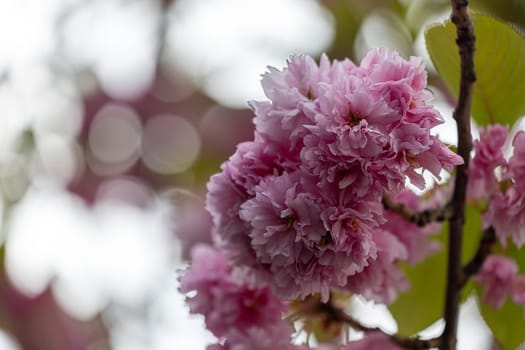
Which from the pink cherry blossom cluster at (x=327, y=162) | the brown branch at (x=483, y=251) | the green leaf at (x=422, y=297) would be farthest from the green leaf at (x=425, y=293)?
the pink cherry blossom cluster at (x=327, y=162)

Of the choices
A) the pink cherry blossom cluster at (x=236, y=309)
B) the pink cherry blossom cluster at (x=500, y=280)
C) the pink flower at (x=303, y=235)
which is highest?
the pink flower at (x=303, y=235)

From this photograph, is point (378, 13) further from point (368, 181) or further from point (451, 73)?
point (368, 181)

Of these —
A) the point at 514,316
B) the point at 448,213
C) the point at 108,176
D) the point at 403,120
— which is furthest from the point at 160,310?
the point at 403,120

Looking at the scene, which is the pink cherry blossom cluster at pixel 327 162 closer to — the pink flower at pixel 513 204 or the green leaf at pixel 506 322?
the pink flower at pixel 513 204

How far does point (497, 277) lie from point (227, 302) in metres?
0.25

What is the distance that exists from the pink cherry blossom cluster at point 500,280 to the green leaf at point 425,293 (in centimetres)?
8

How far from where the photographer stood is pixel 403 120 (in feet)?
1.64

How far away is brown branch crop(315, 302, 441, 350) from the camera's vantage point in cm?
64

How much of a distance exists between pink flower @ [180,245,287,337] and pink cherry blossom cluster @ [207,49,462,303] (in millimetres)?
104

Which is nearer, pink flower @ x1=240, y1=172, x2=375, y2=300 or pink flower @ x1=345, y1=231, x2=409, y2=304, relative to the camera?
pink flower @ x1=240, y1=172, x2=375, y2=300

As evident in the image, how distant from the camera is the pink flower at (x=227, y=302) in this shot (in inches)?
26.3

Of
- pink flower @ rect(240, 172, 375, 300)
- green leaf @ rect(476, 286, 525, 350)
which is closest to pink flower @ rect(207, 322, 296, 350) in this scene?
pink flower @ rect(240, 172, 375, 300)

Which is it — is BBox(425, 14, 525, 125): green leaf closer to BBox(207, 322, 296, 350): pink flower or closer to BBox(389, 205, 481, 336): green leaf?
BBox(389, 205, 481, 336): green leaf

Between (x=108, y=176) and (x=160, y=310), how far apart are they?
365mm
